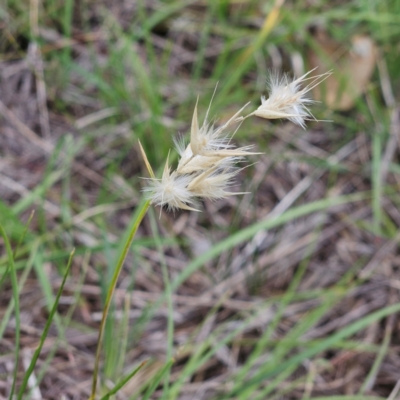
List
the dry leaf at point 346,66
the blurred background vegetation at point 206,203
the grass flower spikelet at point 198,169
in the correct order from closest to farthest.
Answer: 1. the grass flower spikelet at point 198,169
2. the blurred background vegetation at point 206,203
3. the dry leaf at point 346,66

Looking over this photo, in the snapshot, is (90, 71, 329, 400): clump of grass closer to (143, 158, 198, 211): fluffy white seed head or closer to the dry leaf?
(143, 158, 198, 211): fluffy white seed head

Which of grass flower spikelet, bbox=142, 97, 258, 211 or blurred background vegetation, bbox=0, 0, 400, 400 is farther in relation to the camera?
blurred background vegetation, bbox=0, 0, 400, 400

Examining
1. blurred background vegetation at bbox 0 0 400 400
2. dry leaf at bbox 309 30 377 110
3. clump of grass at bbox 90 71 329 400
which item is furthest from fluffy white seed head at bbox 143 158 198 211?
dry leaf at bbox 309 30 377 110

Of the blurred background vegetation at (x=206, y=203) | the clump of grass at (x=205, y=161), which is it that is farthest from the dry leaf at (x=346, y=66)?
the clump of grass at (x=205, y=161)

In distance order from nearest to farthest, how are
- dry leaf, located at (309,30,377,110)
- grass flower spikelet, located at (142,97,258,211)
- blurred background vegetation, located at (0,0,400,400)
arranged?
grass flower spikelet, located at (142,97,258,211) → blurred background vegetation, located at (0,0,400,400) → dry leaf, located at (309,30,377,110)

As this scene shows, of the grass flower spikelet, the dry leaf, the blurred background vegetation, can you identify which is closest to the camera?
the grass flower spikelet

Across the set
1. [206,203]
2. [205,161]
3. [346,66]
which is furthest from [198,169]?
[346,66]

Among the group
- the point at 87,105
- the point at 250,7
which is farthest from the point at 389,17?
the point at 87,105

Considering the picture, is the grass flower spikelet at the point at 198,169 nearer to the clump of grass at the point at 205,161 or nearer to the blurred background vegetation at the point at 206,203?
the clump of grass at the point at 205,161

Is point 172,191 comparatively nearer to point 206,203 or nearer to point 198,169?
point 198,169

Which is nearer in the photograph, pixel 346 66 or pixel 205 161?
pixel 205 161
